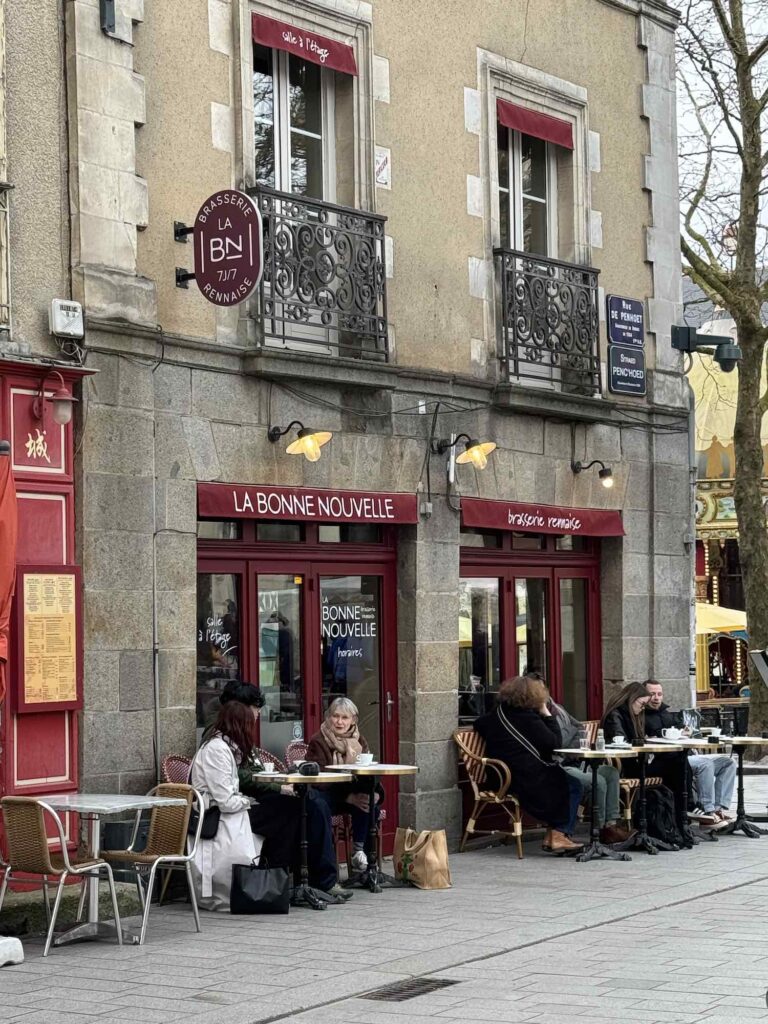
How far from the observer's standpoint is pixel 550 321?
13789 millimetres

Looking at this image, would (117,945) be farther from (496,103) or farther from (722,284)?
(722,284)

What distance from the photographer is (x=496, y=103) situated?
13641 mm

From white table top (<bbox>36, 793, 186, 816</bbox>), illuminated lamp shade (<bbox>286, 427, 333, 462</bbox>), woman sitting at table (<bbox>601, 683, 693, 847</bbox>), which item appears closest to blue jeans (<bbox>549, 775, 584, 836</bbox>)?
woman sitting at table (<bbox>601, 683, 693, 847</bbox>)

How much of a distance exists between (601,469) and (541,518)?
1008 mm

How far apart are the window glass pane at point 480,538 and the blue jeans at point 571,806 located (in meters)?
2.08

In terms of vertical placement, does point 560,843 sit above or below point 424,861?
below

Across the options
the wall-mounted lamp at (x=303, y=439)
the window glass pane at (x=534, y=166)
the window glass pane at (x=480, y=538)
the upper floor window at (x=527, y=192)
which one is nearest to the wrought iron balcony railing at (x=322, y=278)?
the wall-mounted lamp at (x=303, y=439)

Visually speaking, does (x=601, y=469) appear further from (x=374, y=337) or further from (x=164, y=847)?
(x=164, y=847)

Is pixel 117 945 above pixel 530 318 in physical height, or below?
below

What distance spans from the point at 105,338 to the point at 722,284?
42.1 feet

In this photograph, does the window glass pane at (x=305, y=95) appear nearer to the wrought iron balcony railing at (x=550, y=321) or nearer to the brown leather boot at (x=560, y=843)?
the wrought iron balcony railing at (x=550, y=321)

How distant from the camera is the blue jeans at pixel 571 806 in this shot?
40.5 feet

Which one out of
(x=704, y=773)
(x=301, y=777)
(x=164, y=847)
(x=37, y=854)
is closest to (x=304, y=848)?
(x=301, y=777)

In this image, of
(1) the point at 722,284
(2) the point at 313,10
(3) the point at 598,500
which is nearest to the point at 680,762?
(3) the point at 598,500
